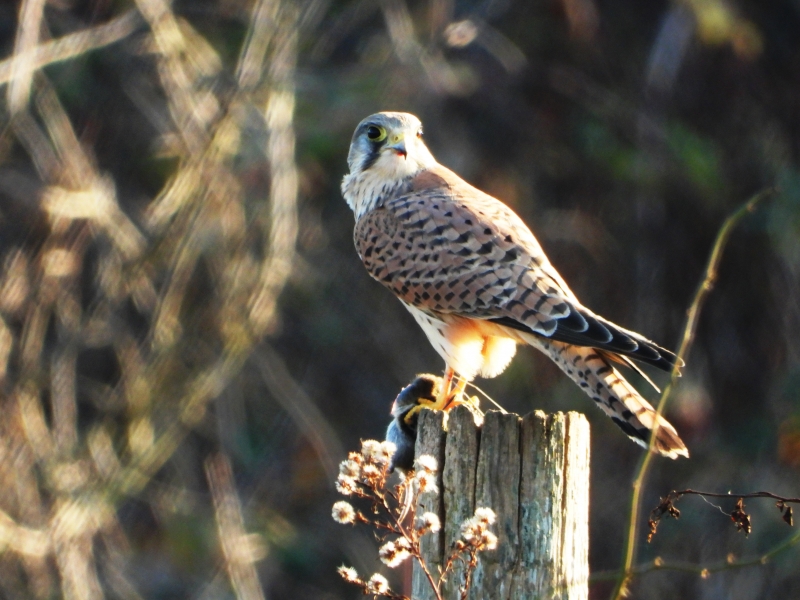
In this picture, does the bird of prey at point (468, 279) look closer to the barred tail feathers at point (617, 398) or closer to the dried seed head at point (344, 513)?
the barred tail feathers at point (617, 398)

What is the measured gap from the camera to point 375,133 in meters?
4.59

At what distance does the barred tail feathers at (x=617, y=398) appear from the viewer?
2.82 m

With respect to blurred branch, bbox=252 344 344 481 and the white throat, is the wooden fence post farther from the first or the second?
blurred branch, bbox=252 344 344 481

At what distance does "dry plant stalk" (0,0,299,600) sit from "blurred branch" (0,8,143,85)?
0.01 meters

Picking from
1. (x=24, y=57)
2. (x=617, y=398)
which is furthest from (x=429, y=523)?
(x=24, y=57)

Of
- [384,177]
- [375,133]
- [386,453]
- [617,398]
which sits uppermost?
[375,133]

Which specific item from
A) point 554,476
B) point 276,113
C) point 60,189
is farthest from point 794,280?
point 554,476


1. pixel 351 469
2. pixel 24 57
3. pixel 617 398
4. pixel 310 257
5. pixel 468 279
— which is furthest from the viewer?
pixel 310 257

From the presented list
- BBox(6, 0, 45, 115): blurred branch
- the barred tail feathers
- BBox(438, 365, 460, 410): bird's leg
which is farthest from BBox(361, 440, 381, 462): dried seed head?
BBox(6, 0, 45, 115): blurred branch

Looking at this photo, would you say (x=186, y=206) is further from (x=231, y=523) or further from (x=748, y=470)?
(x=748, y=470)

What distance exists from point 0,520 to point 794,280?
4.88 m

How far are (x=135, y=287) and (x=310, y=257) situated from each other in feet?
4.16

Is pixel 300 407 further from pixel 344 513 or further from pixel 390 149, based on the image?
pixel 344 513

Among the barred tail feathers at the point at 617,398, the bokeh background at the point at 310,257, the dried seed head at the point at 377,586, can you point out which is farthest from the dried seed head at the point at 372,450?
the bokeh background at the point at 310,257
